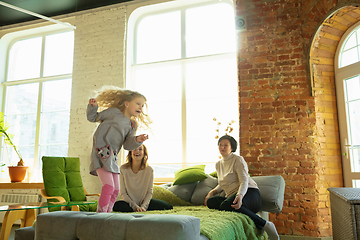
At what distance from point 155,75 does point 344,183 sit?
3.52m

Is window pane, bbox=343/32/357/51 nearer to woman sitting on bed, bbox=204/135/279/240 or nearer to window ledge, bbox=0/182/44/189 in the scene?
woman sitting on bed, bbox=204/135/279/240

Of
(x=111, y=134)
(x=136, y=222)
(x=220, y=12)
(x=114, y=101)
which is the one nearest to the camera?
(x=136, y=222)

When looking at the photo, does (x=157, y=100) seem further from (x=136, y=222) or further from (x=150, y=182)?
(x=136, y=222)

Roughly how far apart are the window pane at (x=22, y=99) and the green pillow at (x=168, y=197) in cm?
404

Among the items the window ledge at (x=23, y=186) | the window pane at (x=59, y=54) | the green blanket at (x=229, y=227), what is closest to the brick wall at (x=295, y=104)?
the green blanket at (x=229, y=227)

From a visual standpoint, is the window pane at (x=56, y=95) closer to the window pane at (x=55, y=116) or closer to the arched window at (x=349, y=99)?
the window pane at (x=55, y=116)

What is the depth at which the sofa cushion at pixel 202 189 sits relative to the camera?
3.77m

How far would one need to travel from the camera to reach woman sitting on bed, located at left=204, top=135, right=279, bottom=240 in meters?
2.92

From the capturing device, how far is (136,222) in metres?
1.66

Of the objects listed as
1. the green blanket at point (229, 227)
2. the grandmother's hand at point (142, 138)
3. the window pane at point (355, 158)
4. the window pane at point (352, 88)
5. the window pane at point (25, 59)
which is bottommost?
the green blanket at point (229, 227)

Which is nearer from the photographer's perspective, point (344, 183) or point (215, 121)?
point (344, 183)

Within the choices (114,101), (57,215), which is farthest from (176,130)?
(57,215)

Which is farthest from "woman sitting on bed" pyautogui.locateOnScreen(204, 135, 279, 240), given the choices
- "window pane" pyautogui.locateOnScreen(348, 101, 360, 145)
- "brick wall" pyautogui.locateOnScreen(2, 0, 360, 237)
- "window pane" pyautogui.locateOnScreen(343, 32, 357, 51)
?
"window pane" pyautogui.locateOnScreen(343, 32, 357, 51)

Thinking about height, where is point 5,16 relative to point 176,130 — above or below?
above
